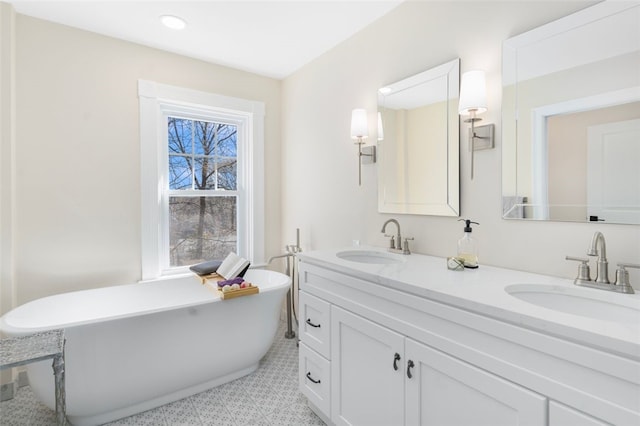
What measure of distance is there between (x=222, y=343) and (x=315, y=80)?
2.25 m

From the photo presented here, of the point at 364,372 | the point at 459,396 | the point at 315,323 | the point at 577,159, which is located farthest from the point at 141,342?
the point at 577,159

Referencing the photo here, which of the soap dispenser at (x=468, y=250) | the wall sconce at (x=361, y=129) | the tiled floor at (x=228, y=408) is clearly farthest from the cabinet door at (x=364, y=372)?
the wall sconce at (x=361, y=129)

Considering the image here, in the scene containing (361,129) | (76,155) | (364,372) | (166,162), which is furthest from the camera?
(166,162)

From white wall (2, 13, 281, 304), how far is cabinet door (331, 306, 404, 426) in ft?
6.35

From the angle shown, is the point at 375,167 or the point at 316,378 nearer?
the point at 316,378

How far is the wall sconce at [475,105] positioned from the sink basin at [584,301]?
2.34 ft

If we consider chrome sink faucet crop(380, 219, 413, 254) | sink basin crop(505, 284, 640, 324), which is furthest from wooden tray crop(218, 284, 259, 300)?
sink basin crop(505, 284, 640, 324)

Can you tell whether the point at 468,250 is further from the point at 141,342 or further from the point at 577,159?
the point at 141,342

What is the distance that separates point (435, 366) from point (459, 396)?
0.11m

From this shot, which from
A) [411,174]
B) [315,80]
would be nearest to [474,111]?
[411,174]

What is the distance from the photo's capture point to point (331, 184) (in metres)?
2.65

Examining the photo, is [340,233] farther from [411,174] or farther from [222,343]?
[222,343]

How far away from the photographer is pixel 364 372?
1471mm

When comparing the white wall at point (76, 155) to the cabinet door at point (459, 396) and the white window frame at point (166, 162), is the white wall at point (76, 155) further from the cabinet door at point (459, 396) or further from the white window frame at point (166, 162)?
the cabinet door at point (459, 396)
